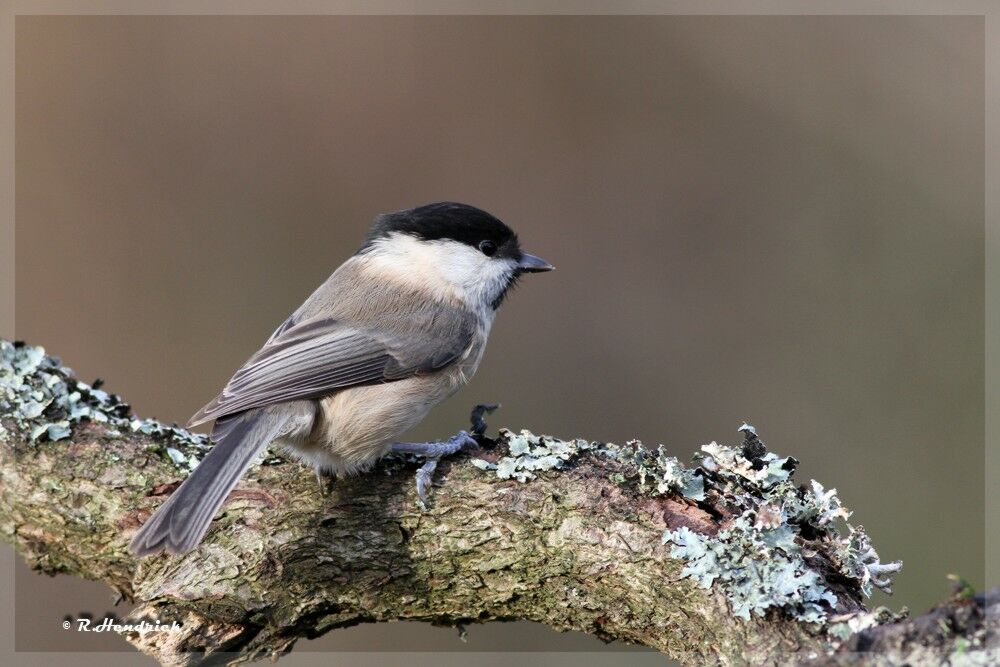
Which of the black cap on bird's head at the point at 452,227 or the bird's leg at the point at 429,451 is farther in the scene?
the black cap on bird's head at the point at 452,227

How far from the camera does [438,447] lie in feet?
A: 8.43

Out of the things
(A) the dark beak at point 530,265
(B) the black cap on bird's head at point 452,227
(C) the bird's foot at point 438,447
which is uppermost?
(B) the black cap on bird's head at point 452,227

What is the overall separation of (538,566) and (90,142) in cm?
407

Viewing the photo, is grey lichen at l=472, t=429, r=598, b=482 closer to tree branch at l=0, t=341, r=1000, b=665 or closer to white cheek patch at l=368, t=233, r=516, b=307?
tree branch at l=0, t=341, r=1000, b=665

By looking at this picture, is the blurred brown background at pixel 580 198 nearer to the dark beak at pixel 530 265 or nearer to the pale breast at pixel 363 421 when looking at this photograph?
the dark beak at pixel 530 265

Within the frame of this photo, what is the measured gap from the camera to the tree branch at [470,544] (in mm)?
2023

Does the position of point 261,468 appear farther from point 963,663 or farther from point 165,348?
point 165,348

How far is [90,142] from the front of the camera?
4.99 m

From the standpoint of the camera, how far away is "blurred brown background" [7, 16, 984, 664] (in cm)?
483

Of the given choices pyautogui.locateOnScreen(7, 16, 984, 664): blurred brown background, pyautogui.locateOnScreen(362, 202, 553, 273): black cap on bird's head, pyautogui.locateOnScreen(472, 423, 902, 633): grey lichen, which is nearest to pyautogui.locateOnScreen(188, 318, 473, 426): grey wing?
pyautogui.locateOnScreen(362, 202, 553, 273): black cap on bird's head

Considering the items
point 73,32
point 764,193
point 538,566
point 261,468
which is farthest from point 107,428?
point 764,193

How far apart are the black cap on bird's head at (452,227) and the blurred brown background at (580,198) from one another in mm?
1558

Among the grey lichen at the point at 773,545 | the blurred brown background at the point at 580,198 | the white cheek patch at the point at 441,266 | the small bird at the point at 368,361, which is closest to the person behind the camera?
the grey lichen at the point at 773,545

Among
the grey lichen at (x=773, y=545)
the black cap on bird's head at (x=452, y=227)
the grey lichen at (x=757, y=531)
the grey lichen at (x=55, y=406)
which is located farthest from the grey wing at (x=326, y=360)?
the grey lichen at (x=773, y=545)
